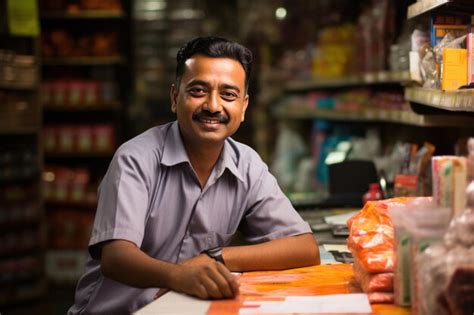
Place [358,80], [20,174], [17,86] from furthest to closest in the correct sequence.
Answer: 1. [20,174]
2. [17,86]
3. [358,80]

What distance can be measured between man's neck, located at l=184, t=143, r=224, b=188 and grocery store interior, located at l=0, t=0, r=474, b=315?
0.51 meters

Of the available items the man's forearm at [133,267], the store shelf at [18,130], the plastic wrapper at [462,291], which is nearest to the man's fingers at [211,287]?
the man's forearm at [133,267]

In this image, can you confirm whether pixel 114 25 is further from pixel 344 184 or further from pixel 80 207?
pixel 344 184

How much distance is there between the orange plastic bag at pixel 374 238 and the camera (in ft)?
6.70

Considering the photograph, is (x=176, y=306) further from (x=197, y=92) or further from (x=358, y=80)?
(x=358, y=80)

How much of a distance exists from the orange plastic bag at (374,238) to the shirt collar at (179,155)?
0.53 m

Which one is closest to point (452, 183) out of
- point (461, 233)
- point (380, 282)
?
point (461, 233)

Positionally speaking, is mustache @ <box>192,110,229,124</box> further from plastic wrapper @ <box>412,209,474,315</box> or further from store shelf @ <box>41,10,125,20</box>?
store shelf @ <box>41,10,125,20</box>

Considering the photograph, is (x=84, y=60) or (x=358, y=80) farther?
(x=84, y=60)

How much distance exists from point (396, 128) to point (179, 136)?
9.65 ft

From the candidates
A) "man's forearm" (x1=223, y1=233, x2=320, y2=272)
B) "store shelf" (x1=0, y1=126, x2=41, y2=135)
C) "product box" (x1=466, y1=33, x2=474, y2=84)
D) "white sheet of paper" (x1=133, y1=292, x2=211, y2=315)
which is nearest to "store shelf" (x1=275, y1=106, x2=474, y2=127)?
"product box" (x1=466, y1=33, x2=474, y2=84)

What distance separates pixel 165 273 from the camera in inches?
85.6

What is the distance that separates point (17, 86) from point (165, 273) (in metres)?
4.32

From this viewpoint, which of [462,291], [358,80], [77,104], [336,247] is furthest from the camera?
Result: [77,104]
